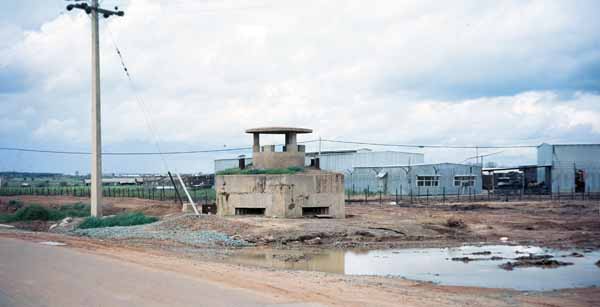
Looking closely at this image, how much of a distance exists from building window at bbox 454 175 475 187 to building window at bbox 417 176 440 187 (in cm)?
219

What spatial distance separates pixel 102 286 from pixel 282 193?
18576 mm

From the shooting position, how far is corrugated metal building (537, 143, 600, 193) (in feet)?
199

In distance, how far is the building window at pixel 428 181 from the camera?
6172cm

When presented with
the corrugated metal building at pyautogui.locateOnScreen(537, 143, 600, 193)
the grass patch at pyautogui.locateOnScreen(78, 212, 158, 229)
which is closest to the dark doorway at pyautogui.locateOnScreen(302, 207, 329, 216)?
the grass patch at pyautogui.locateOnScreen(78, 212, 158, 229)

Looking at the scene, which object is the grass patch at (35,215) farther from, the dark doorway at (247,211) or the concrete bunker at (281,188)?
the dark doorway at (247,211)

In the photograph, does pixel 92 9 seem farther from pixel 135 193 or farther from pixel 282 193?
pixel 135 193

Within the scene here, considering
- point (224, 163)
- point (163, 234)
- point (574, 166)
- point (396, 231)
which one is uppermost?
point (224, 163)

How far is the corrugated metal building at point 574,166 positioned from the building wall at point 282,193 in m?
35.0

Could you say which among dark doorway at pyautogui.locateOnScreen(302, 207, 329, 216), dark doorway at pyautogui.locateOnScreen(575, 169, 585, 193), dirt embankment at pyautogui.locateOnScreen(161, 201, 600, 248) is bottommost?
dirt embankment at pyautogui.locateOnScreen(161, 201, 600, 248)

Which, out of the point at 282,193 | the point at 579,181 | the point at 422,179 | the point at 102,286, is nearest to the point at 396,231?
the point at 282,193

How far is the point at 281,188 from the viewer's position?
99.5 feet

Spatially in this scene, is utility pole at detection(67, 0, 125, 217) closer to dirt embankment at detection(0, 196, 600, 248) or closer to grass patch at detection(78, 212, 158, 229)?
grass patch at detection(78, 212, 158, 229)

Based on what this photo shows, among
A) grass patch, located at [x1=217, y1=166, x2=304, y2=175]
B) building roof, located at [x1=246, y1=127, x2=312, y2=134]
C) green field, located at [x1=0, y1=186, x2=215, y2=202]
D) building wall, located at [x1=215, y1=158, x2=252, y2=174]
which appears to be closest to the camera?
grass patch, located at [x1=217, y1=166, x2=304, y2=175]

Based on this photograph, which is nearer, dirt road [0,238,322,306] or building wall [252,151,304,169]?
dirt road [0,238,322,306]
